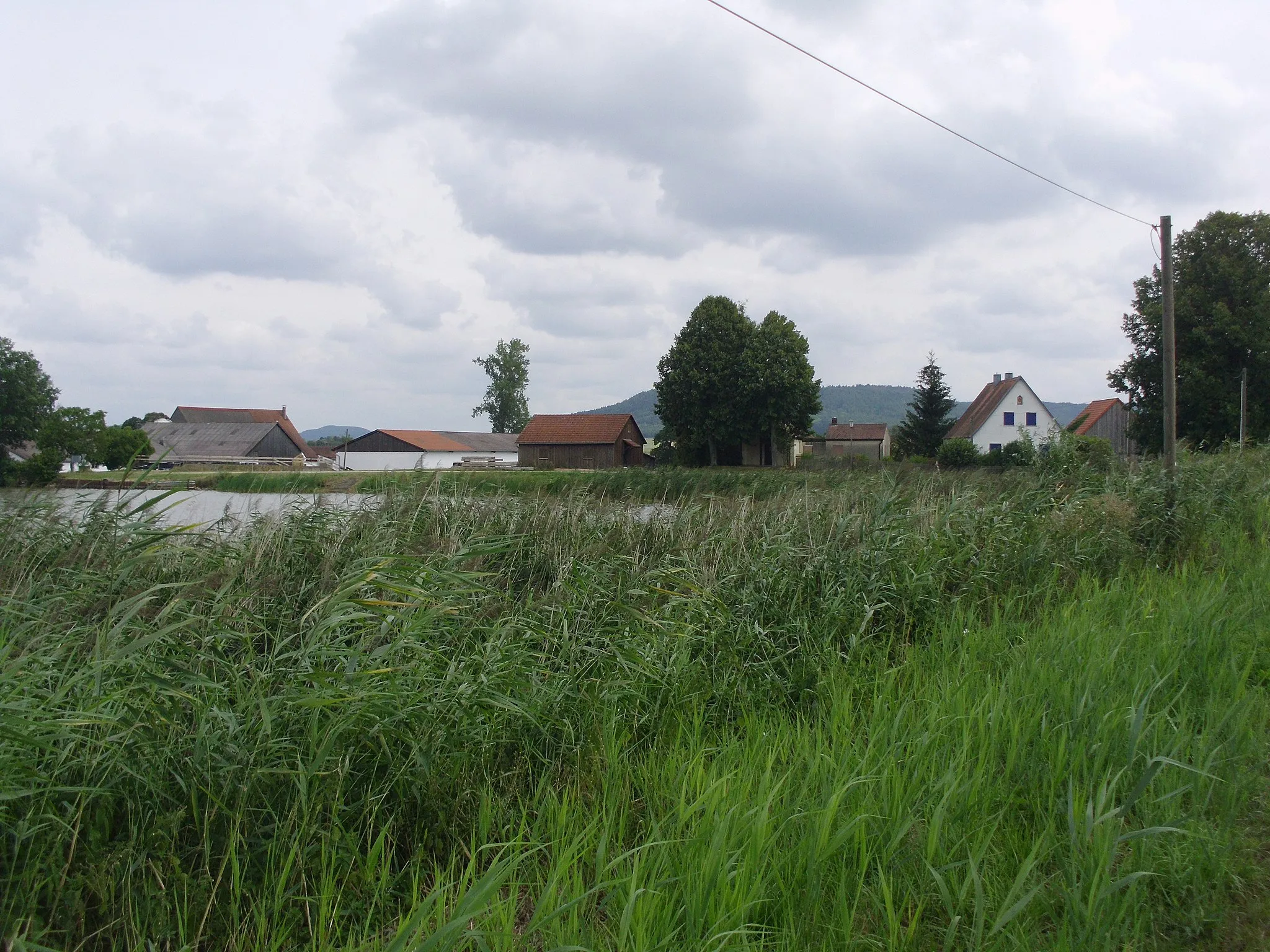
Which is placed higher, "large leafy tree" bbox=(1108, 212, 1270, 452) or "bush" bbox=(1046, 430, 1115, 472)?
"large leafy tree" bbox=(1108, 212, 1270, 452)

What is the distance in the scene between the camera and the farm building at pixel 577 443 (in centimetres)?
6475

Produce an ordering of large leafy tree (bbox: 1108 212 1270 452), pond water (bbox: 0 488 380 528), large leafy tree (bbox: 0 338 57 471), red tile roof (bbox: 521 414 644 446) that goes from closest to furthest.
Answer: pond water (bbox: 0 488 380 528)
large leafy tree (bbox: 0 338 57 471)
large leafy tree (bbox: 1108 212 1270 452)
red tile roof (bbox: 521 414 644 446)

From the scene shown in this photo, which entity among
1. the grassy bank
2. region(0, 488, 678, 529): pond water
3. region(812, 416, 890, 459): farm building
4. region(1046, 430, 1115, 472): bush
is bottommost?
the grassy bank

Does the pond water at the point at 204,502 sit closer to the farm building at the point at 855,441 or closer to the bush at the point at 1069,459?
the bush at the point at 1069,459

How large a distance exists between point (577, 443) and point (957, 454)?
95.2 feet

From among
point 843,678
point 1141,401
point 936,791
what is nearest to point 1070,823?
point 936,791

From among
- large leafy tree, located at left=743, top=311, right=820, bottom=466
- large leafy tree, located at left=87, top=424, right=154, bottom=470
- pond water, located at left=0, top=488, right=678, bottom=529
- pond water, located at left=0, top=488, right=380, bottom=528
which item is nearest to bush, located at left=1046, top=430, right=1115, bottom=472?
pond water, located at left=0, top=488, right=678, bottom=529

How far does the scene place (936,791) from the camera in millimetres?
Result: 3395

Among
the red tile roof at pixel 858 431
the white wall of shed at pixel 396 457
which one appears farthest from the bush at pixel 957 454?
the white wall of shed at pixel 396 457

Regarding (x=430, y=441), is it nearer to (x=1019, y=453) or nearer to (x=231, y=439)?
(x=231, y=439)

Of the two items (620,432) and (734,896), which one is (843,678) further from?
(620,432)

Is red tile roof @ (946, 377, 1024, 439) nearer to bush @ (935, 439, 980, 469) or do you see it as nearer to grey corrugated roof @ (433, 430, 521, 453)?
bush @ (935, 439, 980, 469)

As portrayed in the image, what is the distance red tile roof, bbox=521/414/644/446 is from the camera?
65.4 m

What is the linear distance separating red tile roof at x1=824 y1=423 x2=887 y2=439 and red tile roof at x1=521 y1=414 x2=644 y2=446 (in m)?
22.9
